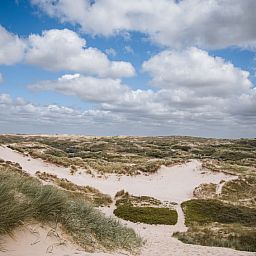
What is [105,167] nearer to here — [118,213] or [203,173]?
[203,173]

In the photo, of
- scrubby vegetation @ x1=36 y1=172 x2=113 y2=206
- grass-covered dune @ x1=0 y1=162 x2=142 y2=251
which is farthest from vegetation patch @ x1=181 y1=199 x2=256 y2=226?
grass-covered dune @ x1=0 y1=162 x2=142 y2=251

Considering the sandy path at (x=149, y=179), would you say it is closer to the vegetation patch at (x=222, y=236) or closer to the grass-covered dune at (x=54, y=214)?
the vegetation patch at (x=222, y=236)

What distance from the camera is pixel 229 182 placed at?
41844mm

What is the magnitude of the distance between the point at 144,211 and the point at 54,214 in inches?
699

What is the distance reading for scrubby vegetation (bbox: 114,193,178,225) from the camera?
86.0 ft

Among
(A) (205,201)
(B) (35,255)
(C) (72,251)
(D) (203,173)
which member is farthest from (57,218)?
(D) (203,173)

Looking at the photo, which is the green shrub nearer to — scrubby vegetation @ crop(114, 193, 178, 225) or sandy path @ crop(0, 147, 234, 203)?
scrubby vegetation @ crop(114, 193, 178, 225)

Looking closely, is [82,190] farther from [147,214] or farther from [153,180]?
[153,180]

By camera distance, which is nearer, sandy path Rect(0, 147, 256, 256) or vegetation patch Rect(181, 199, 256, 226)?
vegetation patch Rect(181, 199, 256, 226)

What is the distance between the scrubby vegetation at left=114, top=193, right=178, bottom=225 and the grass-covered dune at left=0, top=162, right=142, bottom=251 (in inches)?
463

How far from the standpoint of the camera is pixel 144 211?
28531mm

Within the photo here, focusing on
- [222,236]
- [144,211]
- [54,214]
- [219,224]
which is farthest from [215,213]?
[54,214]

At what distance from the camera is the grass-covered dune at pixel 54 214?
32.0 ft

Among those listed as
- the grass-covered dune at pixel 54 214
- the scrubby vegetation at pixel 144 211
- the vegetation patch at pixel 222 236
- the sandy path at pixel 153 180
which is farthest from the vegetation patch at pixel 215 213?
the grass-covered dune at pixel 54 214
